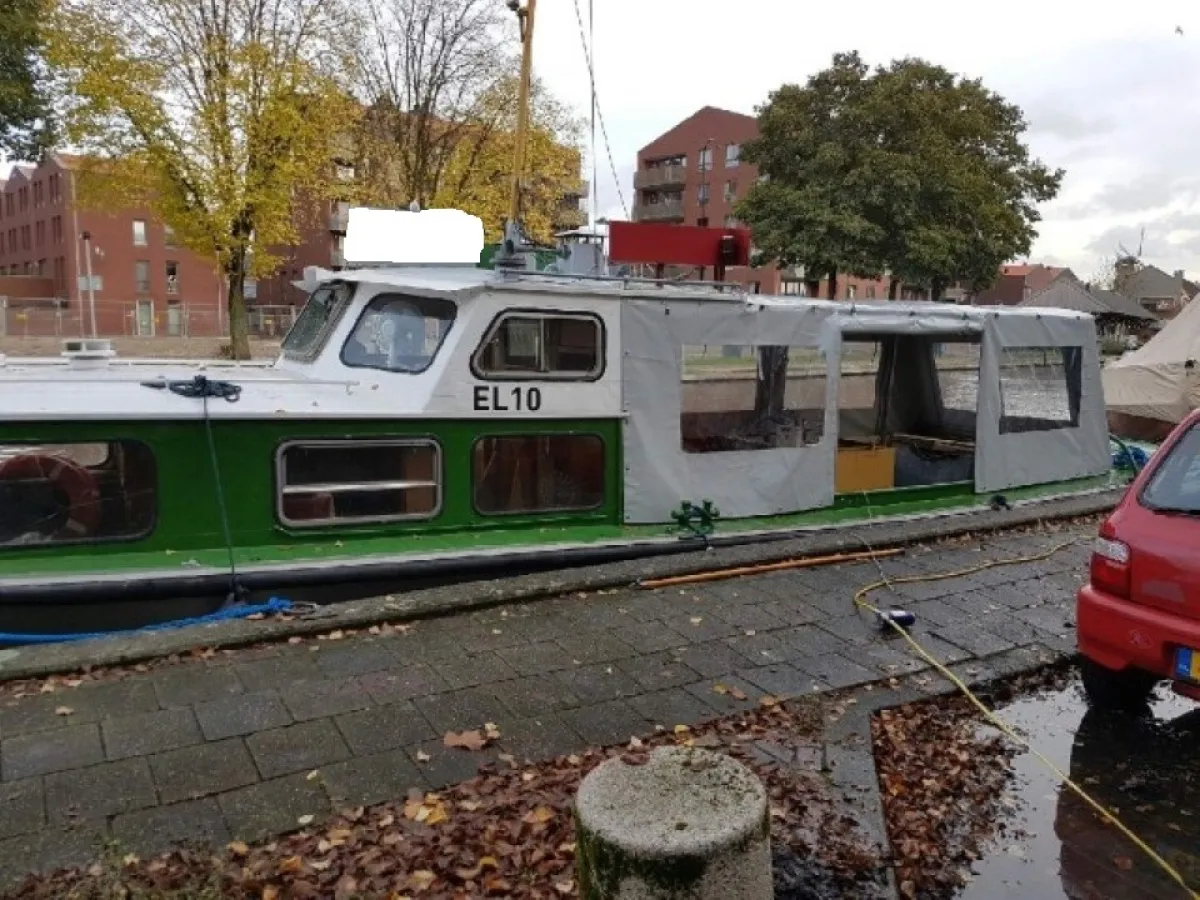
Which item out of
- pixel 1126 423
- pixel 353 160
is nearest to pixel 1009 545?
pixel 1126 423

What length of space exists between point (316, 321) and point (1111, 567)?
6.08 meters

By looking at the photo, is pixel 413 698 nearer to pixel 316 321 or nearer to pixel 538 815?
pixel 538 815

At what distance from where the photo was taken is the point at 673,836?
2428mm

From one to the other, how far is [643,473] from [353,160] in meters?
21.3

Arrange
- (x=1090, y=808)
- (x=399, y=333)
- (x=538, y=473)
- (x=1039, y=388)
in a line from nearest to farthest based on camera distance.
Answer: (x=1090, y=808) → (x=399, y=333) → (x=538, y=473) → (x=1039, y=388)

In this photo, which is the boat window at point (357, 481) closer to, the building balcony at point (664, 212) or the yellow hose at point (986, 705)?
the yellow hose at point (986, 705)

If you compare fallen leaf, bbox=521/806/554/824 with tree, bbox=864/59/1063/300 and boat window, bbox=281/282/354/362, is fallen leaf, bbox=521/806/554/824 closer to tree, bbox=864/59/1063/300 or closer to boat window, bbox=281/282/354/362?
boat window, bbox=281/282/354/362

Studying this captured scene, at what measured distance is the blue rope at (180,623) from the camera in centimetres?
518

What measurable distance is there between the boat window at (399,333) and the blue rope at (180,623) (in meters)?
1.97

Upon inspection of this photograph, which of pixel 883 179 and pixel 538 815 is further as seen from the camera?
pixel 883 179

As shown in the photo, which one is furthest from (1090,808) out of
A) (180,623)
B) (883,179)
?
(883,179)

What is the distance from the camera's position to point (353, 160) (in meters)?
25.4

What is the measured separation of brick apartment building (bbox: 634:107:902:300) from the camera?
54375 millimetres

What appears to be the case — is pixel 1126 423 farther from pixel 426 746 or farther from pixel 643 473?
pixel 426 746
